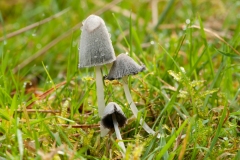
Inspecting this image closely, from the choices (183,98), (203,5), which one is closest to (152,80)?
(183,98)

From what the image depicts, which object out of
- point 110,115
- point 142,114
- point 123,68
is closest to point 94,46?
point 123,68

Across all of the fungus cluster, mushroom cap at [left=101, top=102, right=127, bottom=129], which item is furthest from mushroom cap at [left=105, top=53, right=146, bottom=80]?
mushroom cap at [left=101, top=102, right=127, bottom=129]

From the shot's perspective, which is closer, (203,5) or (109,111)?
(109,111)

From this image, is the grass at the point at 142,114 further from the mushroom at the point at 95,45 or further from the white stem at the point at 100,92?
the mushroom at the point at 95,45

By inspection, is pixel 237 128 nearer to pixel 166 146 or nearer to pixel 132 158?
pixel 166 146

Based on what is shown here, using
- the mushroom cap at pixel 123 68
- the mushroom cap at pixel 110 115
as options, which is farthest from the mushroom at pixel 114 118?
the mushroom cap at pixel 123 68

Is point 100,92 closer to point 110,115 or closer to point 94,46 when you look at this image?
point 110,115
